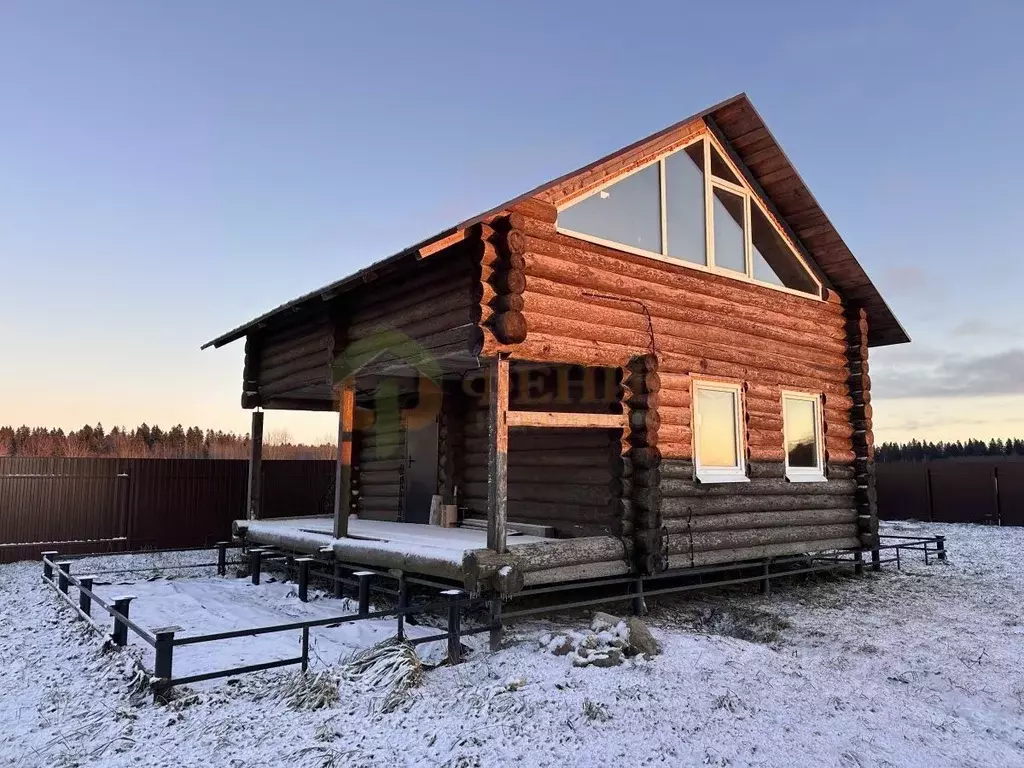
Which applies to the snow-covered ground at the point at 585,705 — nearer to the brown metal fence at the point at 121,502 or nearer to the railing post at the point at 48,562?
the railing post at the point at 48,562

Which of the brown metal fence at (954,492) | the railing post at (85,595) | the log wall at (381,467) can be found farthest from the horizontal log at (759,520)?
the brown metal fence at (954,492)

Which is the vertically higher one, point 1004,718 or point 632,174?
point 632,174

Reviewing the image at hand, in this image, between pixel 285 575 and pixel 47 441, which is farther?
pixel 47 441

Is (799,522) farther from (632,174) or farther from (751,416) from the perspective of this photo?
(632,174)

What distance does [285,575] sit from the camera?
497 inches

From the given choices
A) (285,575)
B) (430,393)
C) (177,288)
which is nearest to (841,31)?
(430,393)

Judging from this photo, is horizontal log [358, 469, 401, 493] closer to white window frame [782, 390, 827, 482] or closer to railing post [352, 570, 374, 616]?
railing post [352, 570, 374, 616]

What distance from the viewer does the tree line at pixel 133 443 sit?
5369 centimetres

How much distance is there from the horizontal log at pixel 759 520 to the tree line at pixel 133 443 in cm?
4440

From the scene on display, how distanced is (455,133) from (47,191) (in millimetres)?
Result: 8230

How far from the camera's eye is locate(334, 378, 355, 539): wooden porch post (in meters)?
10.6

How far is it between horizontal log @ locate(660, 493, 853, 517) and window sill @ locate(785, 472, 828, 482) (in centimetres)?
28

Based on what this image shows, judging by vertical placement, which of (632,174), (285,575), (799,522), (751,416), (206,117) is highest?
(206,117)

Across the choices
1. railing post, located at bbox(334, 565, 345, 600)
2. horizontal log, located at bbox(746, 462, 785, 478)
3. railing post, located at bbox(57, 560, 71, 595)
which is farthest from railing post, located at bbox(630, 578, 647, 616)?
railing post, located at bbox(57, 560, 71, 595)
